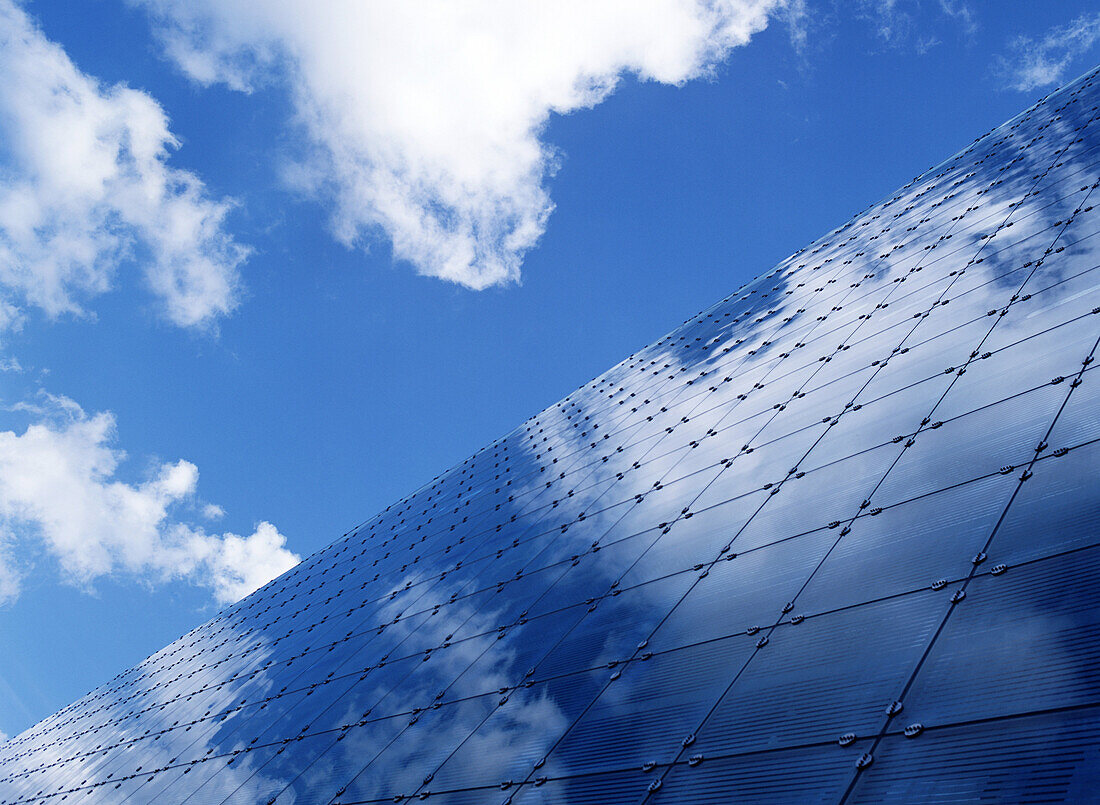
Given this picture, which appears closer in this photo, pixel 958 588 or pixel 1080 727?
pixel 1080 727

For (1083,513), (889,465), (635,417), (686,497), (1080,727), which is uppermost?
(635,417)

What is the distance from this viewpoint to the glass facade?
5.91 meters

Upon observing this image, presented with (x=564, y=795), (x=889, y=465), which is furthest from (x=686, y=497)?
(x=564, y=795)

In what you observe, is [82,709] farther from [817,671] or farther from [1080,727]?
[1080,727]

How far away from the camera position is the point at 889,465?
9.74m

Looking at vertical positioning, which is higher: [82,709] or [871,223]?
[82,709]

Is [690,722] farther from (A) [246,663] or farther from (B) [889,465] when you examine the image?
(A) [246,663]

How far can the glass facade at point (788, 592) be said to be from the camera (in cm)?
591

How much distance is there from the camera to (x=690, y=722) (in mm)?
7520

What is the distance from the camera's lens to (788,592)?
8.55 m

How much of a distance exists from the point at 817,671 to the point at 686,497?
22.1ft

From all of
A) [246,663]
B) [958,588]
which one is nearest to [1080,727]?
[958,588]

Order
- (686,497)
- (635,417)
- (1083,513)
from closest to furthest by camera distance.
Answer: (1083,513)
(686,497)
(635,417)

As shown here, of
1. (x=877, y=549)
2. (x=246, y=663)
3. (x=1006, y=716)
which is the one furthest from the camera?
(x=246, y=663)
